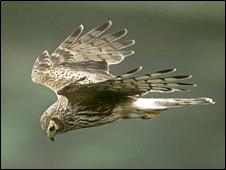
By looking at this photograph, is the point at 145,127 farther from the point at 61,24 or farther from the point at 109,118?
the point at 109,118

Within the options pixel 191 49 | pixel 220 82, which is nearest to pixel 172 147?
pixel 220 82

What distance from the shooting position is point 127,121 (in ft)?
41.9

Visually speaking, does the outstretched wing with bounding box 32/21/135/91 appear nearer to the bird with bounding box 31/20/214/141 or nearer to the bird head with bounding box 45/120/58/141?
the bird with bounding box 31/20/214/141

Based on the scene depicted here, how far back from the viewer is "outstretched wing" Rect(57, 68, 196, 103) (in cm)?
564

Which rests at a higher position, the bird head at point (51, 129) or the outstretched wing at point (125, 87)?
the outstretched wing at point (125, 87)

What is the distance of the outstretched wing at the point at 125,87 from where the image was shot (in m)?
5.64

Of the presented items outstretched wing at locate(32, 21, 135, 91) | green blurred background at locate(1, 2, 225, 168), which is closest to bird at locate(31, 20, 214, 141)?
outstretched wing at locate(32, 21, 135, 91)

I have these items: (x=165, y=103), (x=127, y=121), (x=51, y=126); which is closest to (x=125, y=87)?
(x=165, y=103)

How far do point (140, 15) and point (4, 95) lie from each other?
10.6ft

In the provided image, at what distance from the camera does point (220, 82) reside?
13680mm

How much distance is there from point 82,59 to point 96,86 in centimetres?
95

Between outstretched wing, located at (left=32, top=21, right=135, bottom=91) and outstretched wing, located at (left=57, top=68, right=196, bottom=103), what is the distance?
1.51 feet

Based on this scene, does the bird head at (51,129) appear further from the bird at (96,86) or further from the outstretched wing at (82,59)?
the outstretched wing at (82,59)

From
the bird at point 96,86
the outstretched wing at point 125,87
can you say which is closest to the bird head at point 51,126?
the bird at point 96,86
